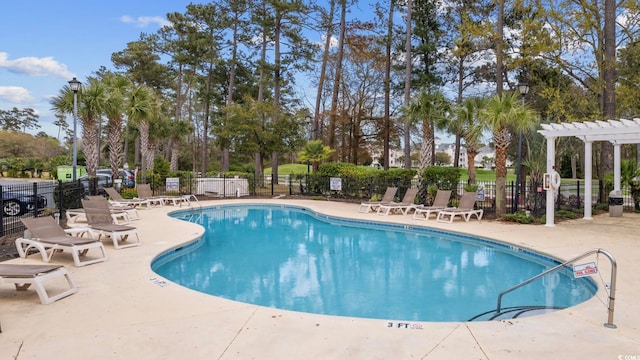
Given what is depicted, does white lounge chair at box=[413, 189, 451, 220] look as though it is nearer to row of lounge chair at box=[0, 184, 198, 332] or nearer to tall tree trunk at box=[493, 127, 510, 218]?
tall tree trunk at box=[493, 127, 510, 218]

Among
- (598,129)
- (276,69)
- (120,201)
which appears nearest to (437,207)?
(598,129)

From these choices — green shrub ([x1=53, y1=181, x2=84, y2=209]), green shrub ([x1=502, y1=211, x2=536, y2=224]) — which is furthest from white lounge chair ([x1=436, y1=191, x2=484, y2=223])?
green shrub ([x1=53, y1=181, x2=84, y2=209])

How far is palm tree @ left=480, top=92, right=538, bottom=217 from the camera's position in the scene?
11570 millimetres

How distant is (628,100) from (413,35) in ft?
38.5

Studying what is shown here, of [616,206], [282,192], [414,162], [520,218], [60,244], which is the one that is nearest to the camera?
[60,244]

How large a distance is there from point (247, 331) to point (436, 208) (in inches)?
407

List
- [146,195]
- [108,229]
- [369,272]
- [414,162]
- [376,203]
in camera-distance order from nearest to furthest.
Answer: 1. [369,272]
2. [108,229]
3. [376,203]
4. [146,195]
5. [414,162]

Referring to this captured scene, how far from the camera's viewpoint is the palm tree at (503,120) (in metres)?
11.6

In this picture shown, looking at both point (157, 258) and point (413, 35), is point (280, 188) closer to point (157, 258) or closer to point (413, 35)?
point (413, 35)

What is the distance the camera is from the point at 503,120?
1180 centimetres

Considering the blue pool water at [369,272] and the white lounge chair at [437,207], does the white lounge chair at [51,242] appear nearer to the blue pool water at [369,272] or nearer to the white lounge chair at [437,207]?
the blue pool water at [369,272]

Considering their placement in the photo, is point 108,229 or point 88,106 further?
point 88,106

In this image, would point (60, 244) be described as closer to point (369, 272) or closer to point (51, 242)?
point (51, 242)

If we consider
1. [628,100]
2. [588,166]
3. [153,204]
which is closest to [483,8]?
[628,100]
